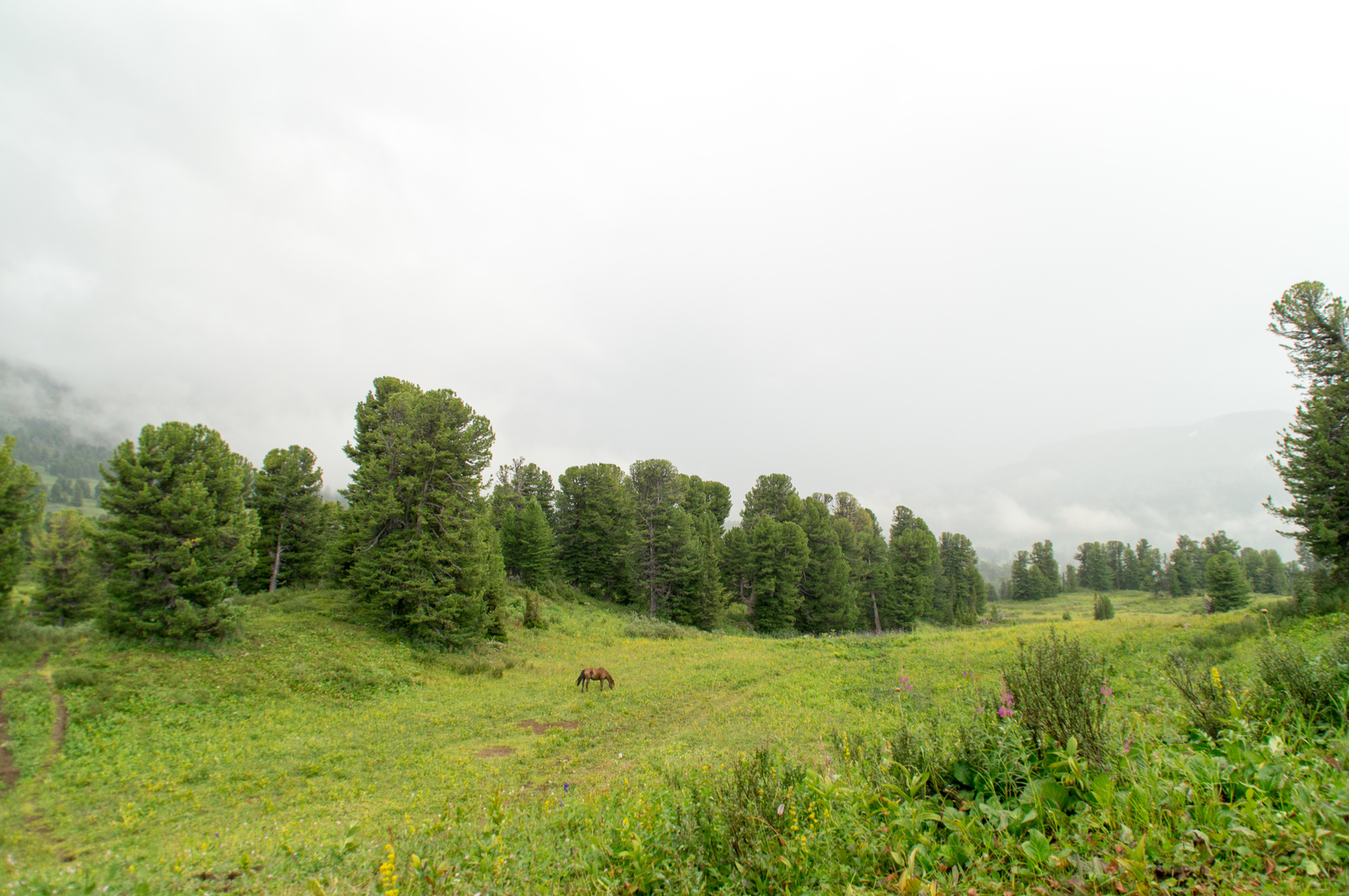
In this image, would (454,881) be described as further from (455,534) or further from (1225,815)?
(455,534)

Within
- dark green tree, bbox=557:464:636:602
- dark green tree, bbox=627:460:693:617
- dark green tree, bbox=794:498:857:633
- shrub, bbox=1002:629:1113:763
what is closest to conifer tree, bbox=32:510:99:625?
dark green tree, bbox=557:464:636:602

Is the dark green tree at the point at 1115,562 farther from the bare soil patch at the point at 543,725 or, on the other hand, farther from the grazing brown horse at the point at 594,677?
the bare soil patch at the point at 543,725

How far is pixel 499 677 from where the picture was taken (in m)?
23.2

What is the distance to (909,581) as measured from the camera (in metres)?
60.0

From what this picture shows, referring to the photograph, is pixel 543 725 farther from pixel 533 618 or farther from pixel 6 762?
pixel 533 618

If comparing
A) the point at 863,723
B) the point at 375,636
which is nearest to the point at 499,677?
the point at 375,636

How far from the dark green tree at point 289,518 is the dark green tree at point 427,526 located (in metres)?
13.2

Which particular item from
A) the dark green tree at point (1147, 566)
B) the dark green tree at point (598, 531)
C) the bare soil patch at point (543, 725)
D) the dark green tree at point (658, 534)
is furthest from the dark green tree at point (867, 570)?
the dark green tree at point (1147, 566)

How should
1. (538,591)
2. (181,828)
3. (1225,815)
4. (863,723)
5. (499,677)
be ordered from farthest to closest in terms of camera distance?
(538,591) → (499,677) → (863,723) → (181,828) → (1225,815)

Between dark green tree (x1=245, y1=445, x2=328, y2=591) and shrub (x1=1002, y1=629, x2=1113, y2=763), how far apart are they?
1768 inches

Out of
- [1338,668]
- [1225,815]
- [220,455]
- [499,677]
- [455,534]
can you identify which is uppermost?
[220,455]

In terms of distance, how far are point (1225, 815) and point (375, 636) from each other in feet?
95.8

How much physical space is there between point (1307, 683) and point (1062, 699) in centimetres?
257

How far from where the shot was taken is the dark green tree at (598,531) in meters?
54.4
